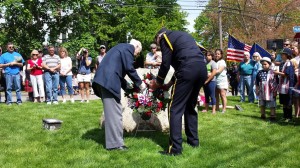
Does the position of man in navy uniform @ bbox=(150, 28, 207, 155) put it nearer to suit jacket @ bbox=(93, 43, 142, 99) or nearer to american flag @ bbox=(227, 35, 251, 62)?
suit jacket @ bbox=(93, 43, 142, 99)

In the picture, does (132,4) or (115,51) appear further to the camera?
(132,4)

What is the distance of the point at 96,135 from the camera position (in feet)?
24.8

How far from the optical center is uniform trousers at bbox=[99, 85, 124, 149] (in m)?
6.37

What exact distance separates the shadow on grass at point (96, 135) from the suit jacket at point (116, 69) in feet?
3.64

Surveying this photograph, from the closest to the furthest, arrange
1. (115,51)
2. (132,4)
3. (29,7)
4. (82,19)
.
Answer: (115,51), (29,7), (82,19), (132,4)

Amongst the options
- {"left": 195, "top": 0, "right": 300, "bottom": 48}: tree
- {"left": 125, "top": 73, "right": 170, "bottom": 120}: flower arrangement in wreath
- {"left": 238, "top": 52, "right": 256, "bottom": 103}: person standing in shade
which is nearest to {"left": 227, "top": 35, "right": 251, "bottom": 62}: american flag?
{"left": 238, "top": 52, "right": 256, "bottom": 103}: person standing in shade

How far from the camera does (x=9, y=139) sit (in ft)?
23.9

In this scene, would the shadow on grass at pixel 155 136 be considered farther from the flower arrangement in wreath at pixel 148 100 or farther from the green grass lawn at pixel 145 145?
the flower arrangement in wreath at pixel 148 100

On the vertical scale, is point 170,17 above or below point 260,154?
above

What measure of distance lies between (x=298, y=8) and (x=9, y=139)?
4371 cm

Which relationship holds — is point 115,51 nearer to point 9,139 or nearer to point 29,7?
point 9,139

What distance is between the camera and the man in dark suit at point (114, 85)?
6.37m

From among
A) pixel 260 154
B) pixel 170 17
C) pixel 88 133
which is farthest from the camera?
pixel 170 17

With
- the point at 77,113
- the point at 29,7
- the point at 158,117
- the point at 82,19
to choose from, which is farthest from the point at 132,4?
the point at 158,117
